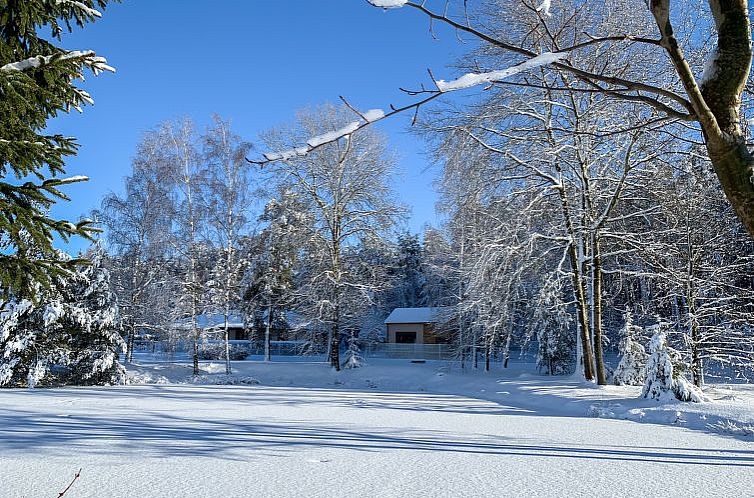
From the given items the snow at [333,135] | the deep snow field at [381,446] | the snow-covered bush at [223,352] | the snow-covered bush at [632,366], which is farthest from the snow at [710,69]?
the snow-covered bush at [223,352]

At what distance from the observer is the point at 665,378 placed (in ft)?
35.8

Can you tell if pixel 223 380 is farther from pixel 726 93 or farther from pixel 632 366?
pixel 726 93

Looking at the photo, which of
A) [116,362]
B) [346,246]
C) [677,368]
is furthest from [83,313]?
[677,368]

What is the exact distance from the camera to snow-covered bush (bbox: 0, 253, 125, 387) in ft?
58.7

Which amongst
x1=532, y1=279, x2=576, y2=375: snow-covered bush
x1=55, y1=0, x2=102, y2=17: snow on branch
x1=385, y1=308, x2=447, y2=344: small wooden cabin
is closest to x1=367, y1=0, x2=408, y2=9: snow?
x1=55, y1=0, x2=102, y2=17: snow on branch

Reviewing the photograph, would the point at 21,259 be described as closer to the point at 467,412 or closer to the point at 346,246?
the point at 467,412

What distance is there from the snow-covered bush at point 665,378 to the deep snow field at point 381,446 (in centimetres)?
37

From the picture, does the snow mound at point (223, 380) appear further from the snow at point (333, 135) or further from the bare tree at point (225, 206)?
the snow at point (333, 135)

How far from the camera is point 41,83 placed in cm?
551

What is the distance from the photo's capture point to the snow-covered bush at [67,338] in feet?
58.7

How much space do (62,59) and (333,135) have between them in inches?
162

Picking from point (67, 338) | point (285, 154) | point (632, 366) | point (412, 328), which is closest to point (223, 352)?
point (67, 338)

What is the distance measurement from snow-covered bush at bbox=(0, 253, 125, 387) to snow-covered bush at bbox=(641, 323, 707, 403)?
56.9 ft

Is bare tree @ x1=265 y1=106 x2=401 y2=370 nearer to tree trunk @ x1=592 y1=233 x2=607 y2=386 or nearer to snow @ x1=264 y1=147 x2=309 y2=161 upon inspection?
tree trunk @ x1=592 y1=233 x2=607 y2=386
